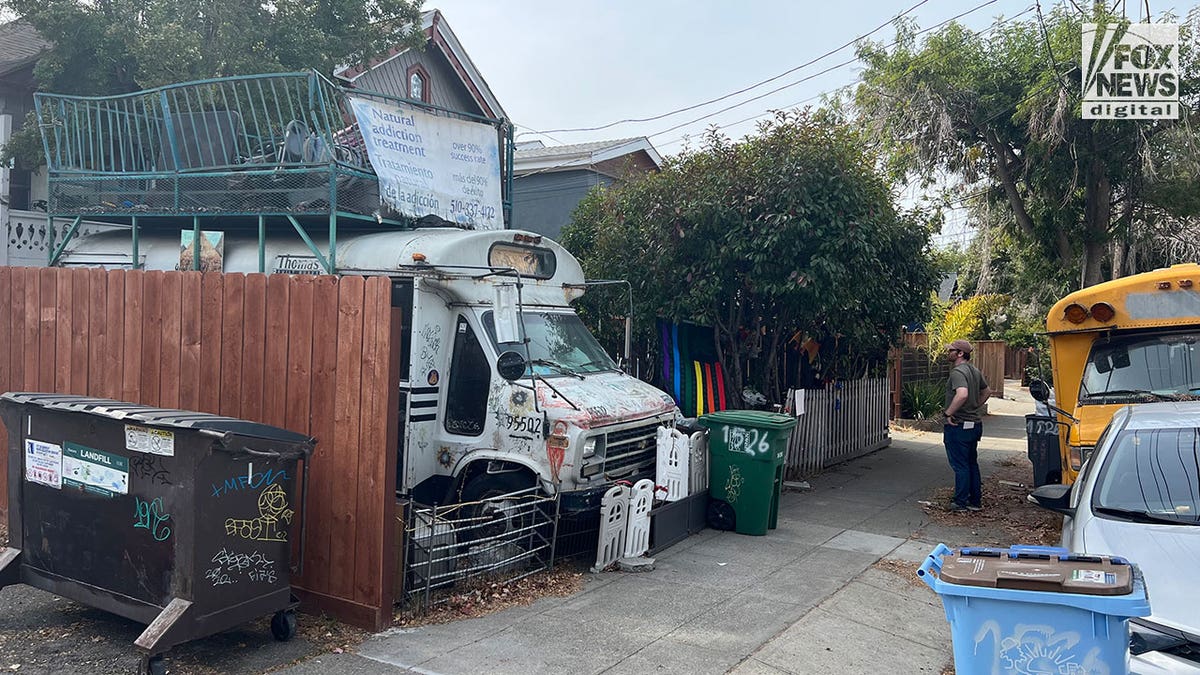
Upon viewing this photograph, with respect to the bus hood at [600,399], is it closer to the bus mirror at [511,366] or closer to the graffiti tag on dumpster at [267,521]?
the bus mirror at [511,366]

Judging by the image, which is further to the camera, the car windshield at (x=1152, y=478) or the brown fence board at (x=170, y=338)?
the brown fence board at (x=170, y=338)

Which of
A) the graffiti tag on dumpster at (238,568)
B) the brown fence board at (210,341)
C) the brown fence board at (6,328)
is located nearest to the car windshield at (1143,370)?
the graffiti tag on dumpster at (238,568)

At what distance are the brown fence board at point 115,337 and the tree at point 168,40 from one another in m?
5.84

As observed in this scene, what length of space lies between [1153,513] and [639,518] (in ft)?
11.5

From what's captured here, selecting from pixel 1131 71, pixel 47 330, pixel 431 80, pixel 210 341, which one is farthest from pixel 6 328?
pixel 1131 71

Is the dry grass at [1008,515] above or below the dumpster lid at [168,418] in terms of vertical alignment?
below

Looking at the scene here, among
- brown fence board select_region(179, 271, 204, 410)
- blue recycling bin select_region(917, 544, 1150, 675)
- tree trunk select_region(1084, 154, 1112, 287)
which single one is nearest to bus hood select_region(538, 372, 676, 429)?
brown fence board select_region(179, 271, 204, 410)

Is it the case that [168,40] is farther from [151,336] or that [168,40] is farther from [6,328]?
[151,336]

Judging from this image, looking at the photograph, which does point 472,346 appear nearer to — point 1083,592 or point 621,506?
point 621,506

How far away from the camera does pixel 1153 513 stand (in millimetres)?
4621

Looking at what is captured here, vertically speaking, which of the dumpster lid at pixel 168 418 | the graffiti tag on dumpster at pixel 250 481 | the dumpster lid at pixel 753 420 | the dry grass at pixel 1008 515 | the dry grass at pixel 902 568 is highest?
the dumpster lid at pixel 168 418

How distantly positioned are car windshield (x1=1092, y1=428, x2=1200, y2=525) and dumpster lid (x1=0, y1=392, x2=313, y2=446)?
456 centimetres

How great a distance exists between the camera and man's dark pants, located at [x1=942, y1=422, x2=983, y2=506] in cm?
925

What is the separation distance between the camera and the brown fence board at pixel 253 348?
579cm
